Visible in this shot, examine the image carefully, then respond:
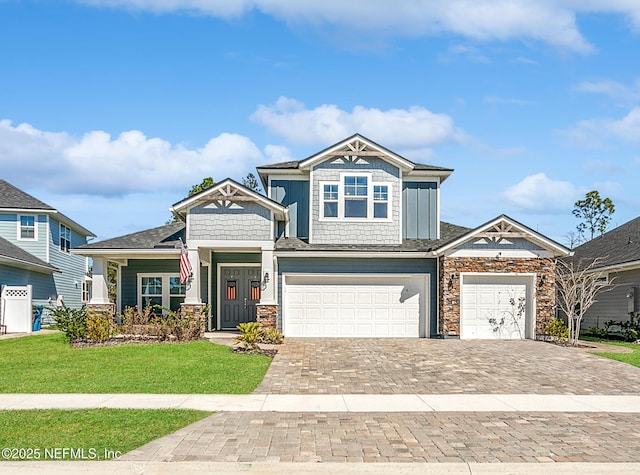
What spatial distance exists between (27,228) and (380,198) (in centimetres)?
1779

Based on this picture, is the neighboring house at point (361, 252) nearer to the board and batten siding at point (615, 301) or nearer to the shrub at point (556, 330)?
the shrub at point (556, 330)

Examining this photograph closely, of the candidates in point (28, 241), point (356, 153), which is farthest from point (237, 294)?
point (28, 241)

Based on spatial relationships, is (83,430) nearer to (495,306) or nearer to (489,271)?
(489,271)

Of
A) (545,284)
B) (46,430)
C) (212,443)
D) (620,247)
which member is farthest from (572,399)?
(620,247)

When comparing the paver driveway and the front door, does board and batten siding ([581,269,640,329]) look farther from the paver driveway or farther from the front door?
the front door

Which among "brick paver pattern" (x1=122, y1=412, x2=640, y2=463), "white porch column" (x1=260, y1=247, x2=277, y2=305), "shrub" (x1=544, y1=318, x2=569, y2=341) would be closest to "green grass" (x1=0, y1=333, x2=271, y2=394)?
"brick paver pattern" (x1=122, y1=412, x2=640, y2=463)

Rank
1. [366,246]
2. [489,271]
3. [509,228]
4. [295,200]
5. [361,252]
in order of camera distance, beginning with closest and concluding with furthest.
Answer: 1. [509,228]
2. [489,271]
3. [361,252]
4. [366,246]
5. [295,200]

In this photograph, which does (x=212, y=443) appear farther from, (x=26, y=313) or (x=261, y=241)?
(x=26, y=313)

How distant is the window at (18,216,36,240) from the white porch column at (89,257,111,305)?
8874 mm

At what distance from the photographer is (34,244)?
30.0 metres

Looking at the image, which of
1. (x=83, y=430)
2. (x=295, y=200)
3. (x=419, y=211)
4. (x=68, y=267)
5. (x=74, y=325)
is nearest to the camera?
(x=83, y=430)

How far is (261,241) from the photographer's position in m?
21.3

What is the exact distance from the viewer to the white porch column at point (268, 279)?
69.7 ft

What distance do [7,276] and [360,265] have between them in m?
15.2
